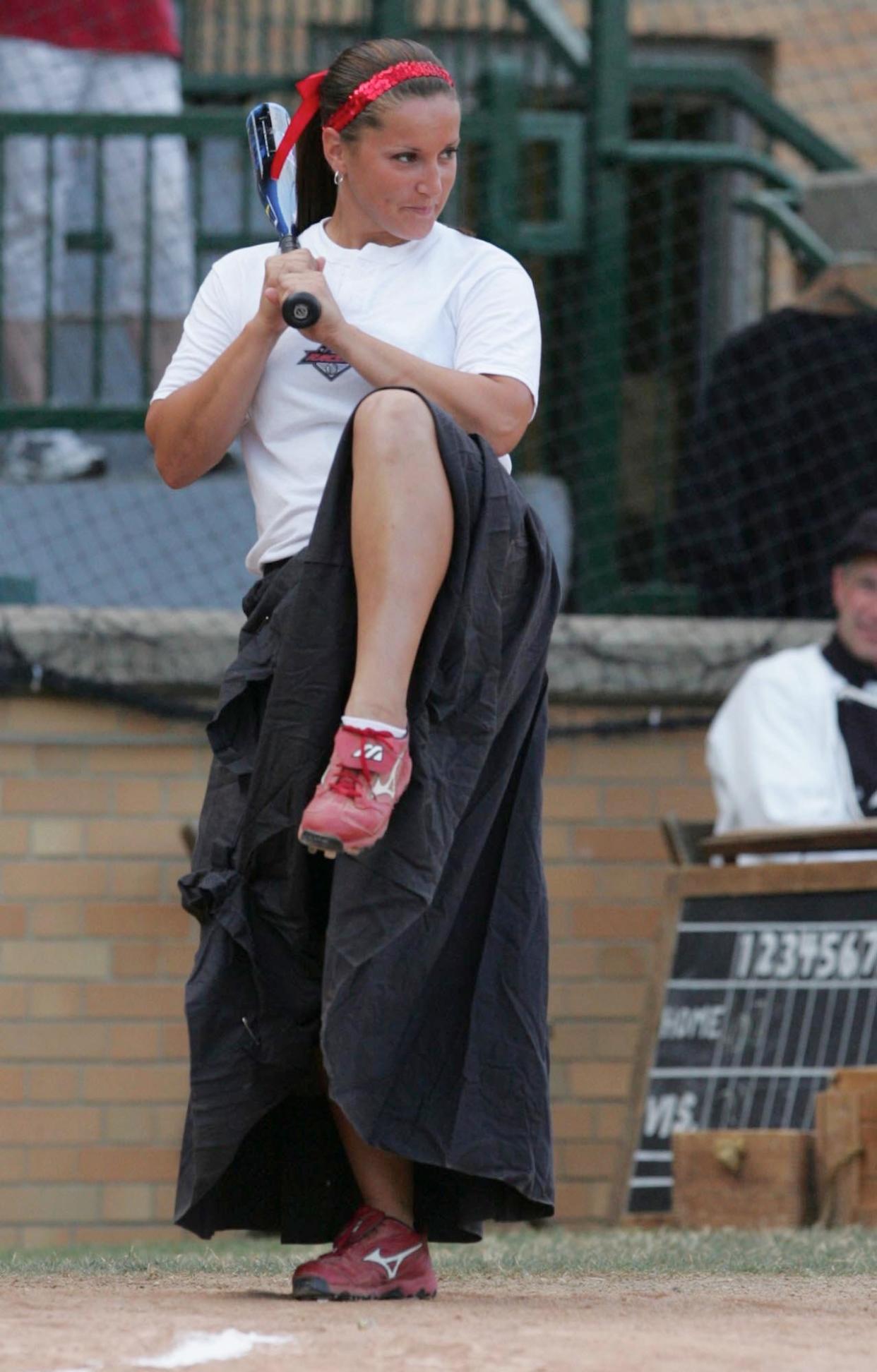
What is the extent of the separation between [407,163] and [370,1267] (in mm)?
1606

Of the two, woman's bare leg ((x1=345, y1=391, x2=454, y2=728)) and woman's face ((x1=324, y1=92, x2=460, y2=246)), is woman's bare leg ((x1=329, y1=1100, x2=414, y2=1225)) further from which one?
woman's face ((x1=324, y1=92, x2=460, y2=246))

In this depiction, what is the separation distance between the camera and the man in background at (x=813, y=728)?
641 centimetres

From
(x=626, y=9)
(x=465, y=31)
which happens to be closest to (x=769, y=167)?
(x=626, y=9)

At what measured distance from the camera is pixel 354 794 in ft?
10.4

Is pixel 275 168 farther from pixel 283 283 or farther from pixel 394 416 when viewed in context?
pixel 394 416

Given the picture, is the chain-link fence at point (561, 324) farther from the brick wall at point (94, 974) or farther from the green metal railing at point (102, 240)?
the brick wall at point (94, 974)

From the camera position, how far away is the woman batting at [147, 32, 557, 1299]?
10.7ft

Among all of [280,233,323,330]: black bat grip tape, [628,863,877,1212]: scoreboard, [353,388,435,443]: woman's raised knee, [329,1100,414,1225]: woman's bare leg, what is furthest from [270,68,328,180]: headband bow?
[628,863,877,1212]: scoreboard

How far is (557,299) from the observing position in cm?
722

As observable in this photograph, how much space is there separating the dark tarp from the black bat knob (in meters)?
0.18

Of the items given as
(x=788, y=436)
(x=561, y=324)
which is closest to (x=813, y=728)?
(x=788, y=436)

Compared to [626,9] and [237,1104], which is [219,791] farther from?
[626,9]

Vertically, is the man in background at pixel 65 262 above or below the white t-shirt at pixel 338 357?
above

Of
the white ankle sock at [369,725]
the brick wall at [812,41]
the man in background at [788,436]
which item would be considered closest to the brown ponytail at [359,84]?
the white ankle sock at [369,725]
